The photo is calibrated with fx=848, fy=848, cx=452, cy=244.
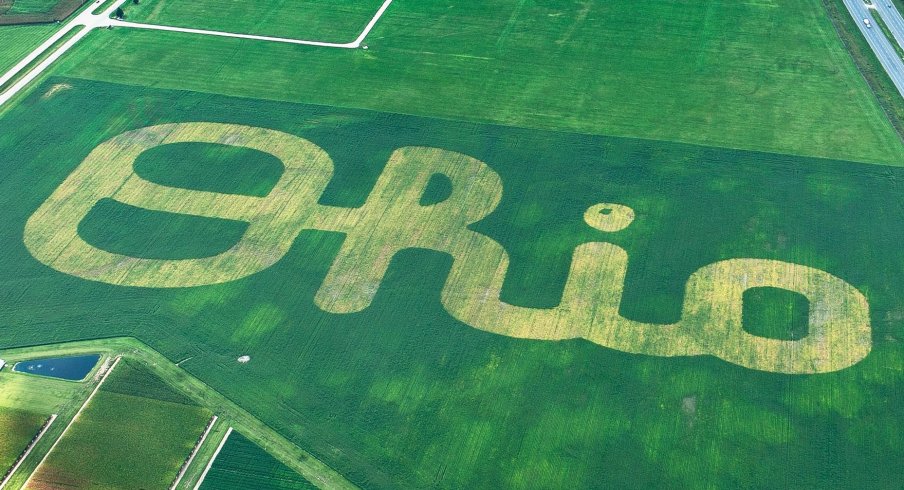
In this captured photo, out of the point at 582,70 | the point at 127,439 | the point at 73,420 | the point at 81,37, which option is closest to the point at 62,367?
the point at 73,420

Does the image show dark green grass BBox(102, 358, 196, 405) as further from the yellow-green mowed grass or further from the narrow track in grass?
the narrow track in grass

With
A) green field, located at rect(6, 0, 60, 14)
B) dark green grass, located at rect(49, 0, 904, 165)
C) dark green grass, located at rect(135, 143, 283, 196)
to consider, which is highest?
green field, located at rect(6, 0, 60, 14)

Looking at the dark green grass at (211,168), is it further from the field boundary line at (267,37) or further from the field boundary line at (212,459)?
the field boundary line at (212,459)

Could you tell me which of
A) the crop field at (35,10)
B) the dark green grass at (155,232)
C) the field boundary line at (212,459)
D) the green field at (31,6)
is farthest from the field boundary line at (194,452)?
the green field at (31,6)

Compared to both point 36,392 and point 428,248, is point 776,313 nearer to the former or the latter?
point 428,248

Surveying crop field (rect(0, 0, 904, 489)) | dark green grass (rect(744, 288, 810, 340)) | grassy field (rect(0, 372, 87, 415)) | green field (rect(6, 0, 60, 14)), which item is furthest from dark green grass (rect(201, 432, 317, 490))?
green field (rect(6, 0, 60, 14))

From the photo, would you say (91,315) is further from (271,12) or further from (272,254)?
(271,12)

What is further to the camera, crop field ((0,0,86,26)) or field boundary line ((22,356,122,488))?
crop field ((0,0,86,26))

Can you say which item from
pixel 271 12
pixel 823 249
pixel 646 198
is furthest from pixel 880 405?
pixel 271 12
